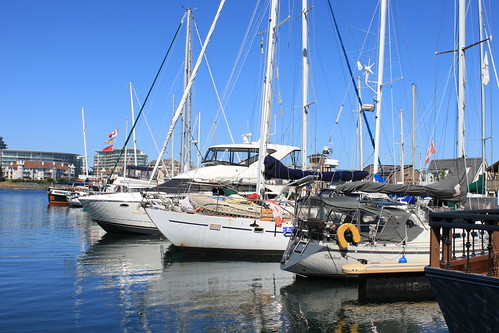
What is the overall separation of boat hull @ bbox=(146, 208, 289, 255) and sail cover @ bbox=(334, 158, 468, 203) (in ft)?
15.1

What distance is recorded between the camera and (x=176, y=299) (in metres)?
12.4

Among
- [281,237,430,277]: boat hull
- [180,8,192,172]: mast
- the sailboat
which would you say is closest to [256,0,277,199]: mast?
the sailboat

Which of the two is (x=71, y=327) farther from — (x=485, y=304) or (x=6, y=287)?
(x=485, y=304)

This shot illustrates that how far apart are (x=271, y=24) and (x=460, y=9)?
764 cm

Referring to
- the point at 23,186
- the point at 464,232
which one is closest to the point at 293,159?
the point at 464,232

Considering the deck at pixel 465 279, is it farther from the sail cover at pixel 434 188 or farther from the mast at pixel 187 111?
the mast at pixel 187 111

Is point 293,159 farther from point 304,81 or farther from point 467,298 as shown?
point 467,298

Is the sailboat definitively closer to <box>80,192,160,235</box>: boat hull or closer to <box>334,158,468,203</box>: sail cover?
<box>334,158,468,203</box>: sail cover

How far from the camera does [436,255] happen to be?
265 inches

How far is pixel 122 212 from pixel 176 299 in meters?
15.1

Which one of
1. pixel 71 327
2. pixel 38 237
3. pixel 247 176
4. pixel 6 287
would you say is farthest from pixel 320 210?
pixel 38 237

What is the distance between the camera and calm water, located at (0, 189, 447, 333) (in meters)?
10.2

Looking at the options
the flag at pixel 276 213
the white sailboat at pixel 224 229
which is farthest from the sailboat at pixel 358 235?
the white sailboat at pixel 224 229

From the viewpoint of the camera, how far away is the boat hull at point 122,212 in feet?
86.7
